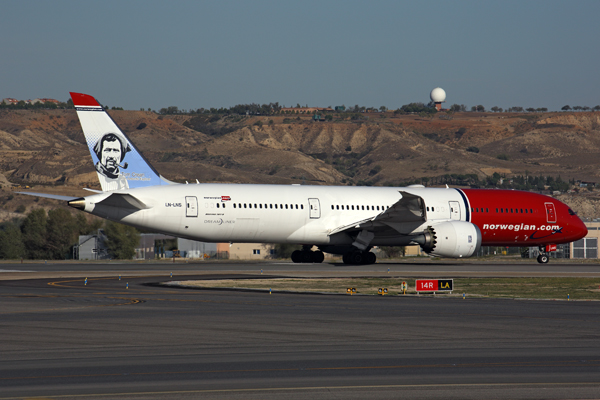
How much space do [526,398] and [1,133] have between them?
18413 cm

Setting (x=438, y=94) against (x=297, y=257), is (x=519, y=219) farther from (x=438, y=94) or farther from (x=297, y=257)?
(x=438, y=94)

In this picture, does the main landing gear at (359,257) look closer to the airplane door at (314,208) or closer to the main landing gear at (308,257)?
the main landing gear at (308,257)

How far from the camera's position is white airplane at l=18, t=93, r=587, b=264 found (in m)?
35.7

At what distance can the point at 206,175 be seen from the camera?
144 metres

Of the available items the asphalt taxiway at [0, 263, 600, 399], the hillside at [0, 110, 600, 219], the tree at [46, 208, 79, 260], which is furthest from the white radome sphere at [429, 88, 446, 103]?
the asphalt taxiway at [0, 263, 600, 399]

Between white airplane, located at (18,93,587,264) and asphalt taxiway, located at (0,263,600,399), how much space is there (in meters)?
12.8

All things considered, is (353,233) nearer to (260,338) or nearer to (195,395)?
(260,338)

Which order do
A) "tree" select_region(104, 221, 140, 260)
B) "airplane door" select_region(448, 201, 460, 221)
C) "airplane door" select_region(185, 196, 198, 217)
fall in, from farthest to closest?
"tree" select_region(104, 221, 140, 260)
"airplane door" select_region(448, 201, 460, 221)
"airplane door" select_region(185, 196, 198, 217)

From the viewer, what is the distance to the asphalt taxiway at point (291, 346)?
1040cm

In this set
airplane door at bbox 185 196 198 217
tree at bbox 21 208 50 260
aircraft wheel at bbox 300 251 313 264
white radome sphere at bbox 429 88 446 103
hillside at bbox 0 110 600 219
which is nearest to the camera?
airplane door at bbox 185 196 198 217

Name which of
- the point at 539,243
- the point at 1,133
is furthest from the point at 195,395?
the point at 1,133

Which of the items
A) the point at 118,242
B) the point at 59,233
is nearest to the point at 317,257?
the point at 118,242

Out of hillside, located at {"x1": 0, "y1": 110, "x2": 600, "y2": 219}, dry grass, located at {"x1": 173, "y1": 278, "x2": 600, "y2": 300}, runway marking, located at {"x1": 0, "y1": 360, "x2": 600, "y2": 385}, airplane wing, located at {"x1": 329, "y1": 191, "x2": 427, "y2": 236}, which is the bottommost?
runway marking, located at {"x1": 0, "y1": 360, "x2": 600, "y2": 385}

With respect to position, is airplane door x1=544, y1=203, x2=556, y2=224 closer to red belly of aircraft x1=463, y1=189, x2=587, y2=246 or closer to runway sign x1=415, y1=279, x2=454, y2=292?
red belly of aircraft x1=463, y1=189, x2=587, y2=246
